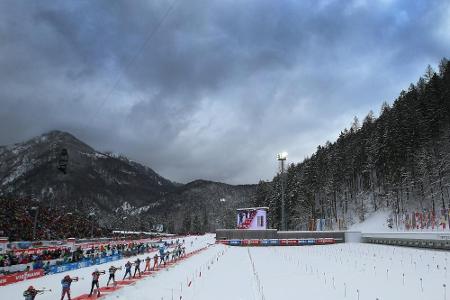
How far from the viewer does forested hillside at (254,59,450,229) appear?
74.7 metres

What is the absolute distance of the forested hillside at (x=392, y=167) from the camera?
74688 mm

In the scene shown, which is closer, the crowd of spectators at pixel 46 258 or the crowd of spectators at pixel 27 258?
the crowd of spectators at pixel 27 258

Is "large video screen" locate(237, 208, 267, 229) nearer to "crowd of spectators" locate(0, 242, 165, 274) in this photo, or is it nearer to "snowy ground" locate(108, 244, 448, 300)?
"crowd of spectators" locate(0, 242, 165, 274)

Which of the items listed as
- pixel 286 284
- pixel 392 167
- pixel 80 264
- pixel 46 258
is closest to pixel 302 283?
pixel 286 284

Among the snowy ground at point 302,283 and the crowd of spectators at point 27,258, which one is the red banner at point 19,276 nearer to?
the crowd of spectators at point 27,258

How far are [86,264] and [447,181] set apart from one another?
64251 mm

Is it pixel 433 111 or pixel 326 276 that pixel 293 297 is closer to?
pixel 326 276

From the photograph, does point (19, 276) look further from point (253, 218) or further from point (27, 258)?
point (253, 218)

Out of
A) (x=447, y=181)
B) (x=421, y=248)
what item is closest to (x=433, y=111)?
(x=447, y=181)

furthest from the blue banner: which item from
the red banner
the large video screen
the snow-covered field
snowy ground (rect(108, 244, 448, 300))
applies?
the large video screen

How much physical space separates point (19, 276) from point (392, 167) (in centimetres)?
7051

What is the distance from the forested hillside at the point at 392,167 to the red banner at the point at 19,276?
59.7m

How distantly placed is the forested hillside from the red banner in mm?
59681

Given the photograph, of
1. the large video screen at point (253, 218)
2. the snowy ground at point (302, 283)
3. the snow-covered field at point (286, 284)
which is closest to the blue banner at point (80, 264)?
the snow-covered field at point (286, 284)
